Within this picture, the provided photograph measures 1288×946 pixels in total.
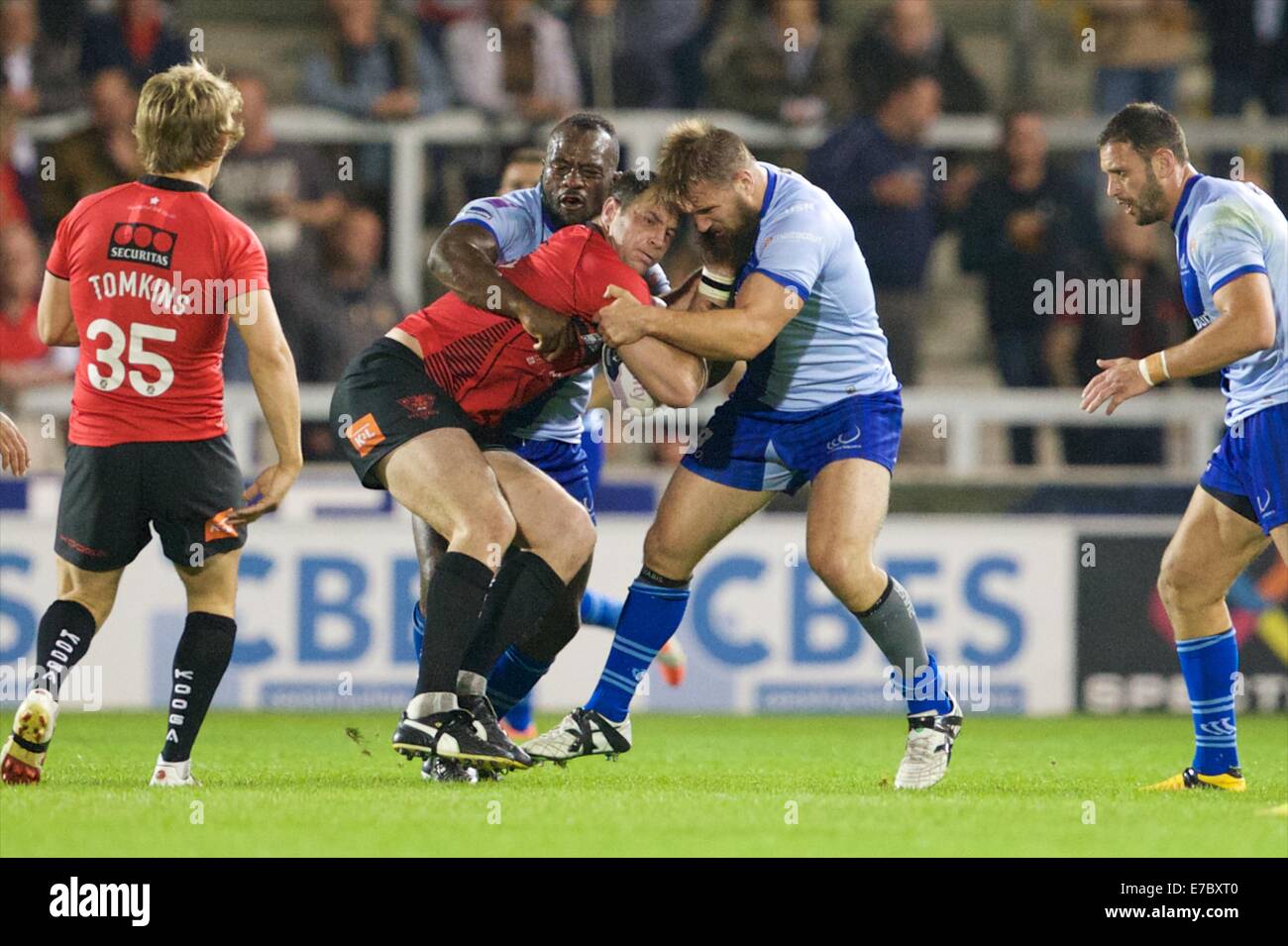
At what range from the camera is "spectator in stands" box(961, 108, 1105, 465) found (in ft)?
38.9

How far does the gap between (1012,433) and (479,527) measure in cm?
646

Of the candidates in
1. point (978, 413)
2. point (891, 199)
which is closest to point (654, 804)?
point (978, 413)

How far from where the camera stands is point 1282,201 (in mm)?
12695

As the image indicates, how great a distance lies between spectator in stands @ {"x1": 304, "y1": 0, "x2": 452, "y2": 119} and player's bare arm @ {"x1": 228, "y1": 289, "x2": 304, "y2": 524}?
650 cm

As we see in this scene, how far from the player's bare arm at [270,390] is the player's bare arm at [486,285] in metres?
0.62

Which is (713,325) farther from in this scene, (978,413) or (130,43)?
(130,43)

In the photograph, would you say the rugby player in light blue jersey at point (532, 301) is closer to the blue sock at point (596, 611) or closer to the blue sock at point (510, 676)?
the blue sock at point (510, 676)

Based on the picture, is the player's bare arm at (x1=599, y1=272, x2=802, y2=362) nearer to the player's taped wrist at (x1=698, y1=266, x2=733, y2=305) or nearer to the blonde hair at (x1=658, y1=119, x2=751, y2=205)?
the player's taped wrist at (x1=698, y1=266, x2=733, y2=305)

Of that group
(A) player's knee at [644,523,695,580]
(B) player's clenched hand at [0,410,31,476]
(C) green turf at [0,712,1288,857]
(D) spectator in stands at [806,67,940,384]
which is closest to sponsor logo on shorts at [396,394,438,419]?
(A) player's knee at [644,523,695,580]

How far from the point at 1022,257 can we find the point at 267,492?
6921 millimetres

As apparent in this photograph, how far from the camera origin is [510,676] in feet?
22.8

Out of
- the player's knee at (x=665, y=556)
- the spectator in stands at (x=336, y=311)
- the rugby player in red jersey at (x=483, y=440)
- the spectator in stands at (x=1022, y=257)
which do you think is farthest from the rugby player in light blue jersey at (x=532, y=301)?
the spectator in stands at (x=1022, y=257)

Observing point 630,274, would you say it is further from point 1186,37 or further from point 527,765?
point 1186,37

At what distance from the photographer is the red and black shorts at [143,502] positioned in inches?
236
